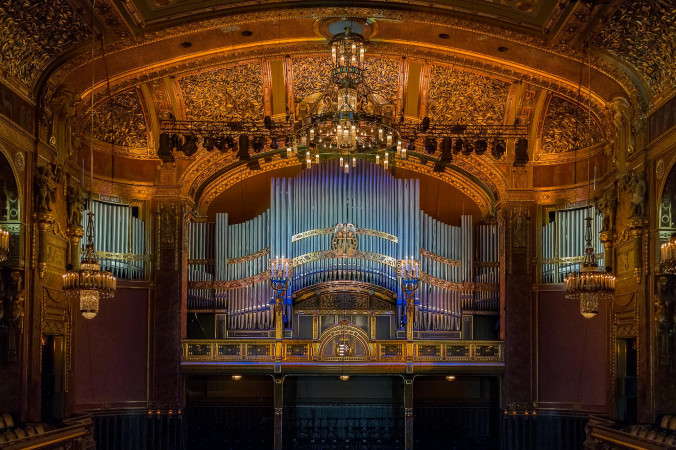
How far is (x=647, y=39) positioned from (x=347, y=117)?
5426 mm

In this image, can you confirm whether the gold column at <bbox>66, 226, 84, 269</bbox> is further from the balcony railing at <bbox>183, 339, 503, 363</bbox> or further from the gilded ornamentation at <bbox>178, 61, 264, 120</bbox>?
the gilded ornamentation at <bbox>178, 61, 264, 120</bbox>

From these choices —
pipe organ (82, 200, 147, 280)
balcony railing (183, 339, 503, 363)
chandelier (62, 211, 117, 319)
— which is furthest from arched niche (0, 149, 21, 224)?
balcony railing (183, 339, 503, 363)

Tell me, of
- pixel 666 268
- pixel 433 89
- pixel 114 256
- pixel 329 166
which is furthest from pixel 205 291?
pixel 666 268

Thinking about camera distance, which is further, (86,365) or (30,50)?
(86,365)

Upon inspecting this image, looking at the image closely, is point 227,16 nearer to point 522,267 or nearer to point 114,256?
point 114,256

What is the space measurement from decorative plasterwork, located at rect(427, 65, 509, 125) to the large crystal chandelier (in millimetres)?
3777

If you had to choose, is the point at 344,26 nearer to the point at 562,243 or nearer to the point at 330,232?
the point at 330,232

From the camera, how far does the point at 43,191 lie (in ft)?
53.5

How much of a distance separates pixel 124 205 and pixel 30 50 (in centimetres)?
597

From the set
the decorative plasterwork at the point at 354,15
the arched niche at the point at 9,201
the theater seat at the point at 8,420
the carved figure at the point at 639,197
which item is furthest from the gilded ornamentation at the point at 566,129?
the theater seat at the point at 8,420

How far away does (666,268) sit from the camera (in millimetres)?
13234

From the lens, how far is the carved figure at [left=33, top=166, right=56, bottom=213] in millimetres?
16219

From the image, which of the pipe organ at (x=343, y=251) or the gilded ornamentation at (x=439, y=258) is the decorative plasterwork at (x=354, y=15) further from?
the gilded ornamentation at (x=439, y=258)

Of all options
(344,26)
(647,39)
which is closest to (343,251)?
(344,26)
